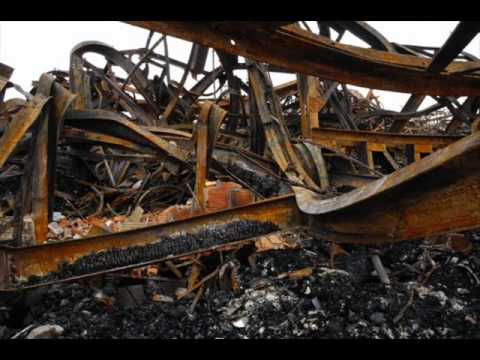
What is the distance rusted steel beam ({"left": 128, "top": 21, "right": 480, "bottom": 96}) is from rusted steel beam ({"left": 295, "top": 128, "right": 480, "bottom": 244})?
1.66 ft

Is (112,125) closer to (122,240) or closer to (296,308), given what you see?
(122,240)

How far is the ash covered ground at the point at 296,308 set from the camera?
246 cm

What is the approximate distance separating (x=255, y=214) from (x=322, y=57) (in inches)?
32.1

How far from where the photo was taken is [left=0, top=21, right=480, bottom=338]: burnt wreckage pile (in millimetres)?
1457

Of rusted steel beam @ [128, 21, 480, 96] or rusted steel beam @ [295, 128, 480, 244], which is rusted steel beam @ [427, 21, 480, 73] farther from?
rusted steel beam @ [295, 128, 480, 244]

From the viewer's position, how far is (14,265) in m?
1.89

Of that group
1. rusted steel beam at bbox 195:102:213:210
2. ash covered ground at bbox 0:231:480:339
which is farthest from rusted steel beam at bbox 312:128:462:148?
rusted steel beam at bbox 195:102:213:210

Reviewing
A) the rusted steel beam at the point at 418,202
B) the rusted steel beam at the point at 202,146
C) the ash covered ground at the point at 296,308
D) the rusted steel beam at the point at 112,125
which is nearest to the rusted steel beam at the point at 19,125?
the rusted steel beam at the point at 112,125

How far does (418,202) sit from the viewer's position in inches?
54.0

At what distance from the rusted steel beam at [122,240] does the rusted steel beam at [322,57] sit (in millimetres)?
677

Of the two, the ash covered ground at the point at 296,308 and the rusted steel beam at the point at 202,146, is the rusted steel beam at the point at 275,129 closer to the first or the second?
the rusted steel beam at the point at 202,146

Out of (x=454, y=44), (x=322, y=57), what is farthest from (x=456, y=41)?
(x=322, y=57)

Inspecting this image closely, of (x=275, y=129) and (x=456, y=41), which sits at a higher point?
(x=456, y=41)

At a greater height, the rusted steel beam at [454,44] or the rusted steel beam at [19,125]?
the rusted steel beam at [454,44]
